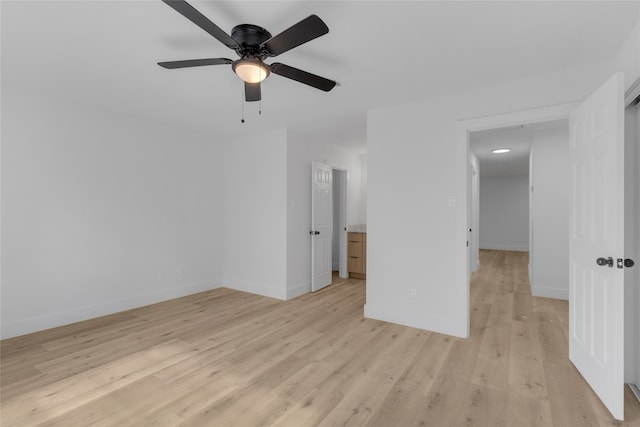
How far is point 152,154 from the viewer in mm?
4234

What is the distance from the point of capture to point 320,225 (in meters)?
5.08

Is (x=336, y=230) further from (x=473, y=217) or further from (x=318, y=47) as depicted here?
(x=318, y=47)

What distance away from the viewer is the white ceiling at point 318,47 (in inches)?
72.8

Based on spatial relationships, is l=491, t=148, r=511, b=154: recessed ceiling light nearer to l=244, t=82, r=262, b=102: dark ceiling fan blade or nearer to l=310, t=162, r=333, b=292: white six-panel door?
l=310, t=162, r=333, b=292: white six-panel door

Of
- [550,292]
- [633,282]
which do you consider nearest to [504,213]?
[550,292]

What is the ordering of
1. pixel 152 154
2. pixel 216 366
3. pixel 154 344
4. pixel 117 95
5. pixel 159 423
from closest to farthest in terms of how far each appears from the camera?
pixel 159 423 < pixel 216 366 < pixel 154 344 < pixel 117 95 < pixel 152 154

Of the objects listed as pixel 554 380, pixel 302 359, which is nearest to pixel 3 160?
pixel 302 359

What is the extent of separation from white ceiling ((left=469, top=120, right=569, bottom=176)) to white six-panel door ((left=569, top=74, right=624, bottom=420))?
6.34ft

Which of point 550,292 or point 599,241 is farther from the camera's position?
point 550,292

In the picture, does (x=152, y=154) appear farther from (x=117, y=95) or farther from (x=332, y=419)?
(x=332, y=419)

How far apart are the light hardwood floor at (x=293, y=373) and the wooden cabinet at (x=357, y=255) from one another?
192 centimetres

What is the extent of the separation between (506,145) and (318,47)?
4.88 meters

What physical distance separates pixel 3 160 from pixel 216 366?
2.94 metres

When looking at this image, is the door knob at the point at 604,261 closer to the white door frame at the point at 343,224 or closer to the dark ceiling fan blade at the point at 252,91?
the dark ceiling fan blade at the point at 252,91
